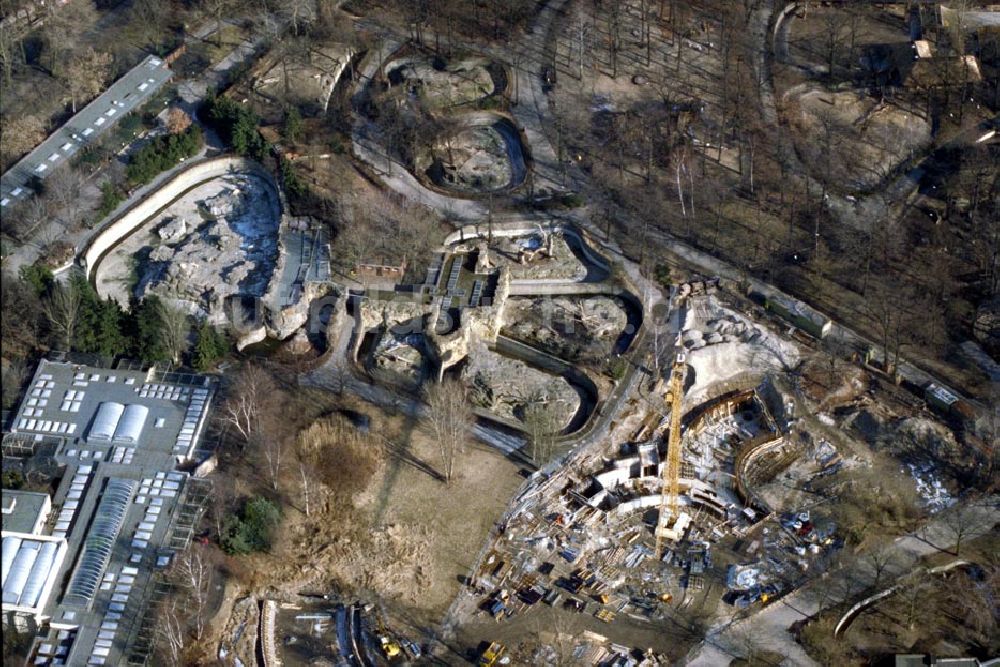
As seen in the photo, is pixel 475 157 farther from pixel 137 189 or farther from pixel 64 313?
pixel 64 313

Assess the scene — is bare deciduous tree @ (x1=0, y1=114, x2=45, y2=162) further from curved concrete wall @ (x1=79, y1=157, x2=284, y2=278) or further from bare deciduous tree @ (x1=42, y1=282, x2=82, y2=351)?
bare deciduous tree @ (x1=42, y1=282, x2=82, y2=351)

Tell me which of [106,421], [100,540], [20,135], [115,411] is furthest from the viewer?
[20,135]

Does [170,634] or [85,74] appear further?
[85,74]

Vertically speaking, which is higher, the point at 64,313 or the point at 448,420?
the point at 64,313

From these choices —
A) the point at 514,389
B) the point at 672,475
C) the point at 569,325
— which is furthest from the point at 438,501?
the point at 569,325

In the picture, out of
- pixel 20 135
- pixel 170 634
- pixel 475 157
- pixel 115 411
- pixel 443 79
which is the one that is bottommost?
pixel 170 634

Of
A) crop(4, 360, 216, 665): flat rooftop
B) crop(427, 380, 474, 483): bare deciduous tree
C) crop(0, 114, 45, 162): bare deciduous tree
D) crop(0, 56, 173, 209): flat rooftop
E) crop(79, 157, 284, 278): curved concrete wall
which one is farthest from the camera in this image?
crop(0, 114, 45, 162): bare deciduous tree

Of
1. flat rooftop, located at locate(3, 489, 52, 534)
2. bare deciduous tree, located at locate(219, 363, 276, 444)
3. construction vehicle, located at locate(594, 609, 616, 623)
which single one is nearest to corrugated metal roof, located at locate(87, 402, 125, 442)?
flat rooftop, located at locate(3, 489, 52, 534)
